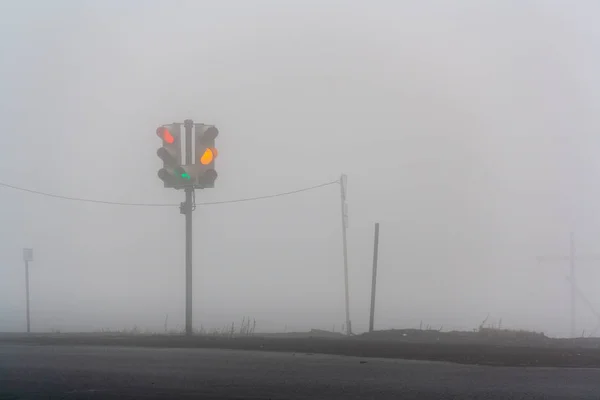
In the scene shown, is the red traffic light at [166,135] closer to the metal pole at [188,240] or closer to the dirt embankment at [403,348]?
the metal pole at [188,240]

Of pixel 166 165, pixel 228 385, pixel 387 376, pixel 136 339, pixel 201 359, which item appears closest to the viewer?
pixel 228 385

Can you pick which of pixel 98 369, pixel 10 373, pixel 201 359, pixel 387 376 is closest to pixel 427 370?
pixel 387 376

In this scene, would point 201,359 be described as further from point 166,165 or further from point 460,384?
point 166,165

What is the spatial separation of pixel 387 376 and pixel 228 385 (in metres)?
1.78

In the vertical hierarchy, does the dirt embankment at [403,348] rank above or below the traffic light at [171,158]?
below

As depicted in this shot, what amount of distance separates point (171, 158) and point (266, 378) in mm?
6171

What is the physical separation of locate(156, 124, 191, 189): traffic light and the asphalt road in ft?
13.2

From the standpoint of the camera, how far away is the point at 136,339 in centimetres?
1205

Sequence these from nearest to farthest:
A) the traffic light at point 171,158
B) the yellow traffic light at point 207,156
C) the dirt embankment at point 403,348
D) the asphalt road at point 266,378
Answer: the asphalt road at point 266,378 < the dirt embankment at point 403,348 < the traffic light at point 171,158 < the yellow traffic light at point 207,156

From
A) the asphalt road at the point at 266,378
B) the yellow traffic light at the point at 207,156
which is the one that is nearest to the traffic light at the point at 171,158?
the yellow traffic light at the point at 207,156

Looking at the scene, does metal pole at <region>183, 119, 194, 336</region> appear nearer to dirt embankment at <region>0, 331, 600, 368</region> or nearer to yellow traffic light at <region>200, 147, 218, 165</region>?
yellow traffic light at <region>200, 147, 218, 165</region>

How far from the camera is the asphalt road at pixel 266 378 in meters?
7.44

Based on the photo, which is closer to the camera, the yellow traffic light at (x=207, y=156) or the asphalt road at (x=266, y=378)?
the asphalt road at (x=266, y=378)

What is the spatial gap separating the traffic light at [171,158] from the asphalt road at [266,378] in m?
4.04
